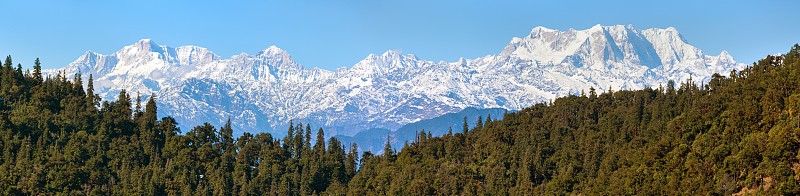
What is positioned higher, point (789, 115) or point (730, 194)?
point (789, 115)

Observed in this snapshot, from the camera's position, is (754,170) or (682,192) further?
(682,192)

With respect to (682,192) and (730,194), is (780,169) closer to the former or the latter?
(730,194)

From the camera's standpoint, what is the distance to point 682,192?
18612 cm

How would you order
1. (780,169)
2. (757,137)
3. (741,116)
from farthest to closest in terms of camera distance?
(741,116), (757,137), (780,169)

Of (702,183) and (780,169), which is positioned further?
(702,183)

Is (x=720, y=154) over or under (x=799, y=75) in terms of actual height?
under

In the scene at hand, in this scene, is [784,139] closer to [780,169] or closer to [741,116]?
[780,169]

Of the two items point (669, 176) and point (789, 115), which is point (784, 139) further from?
point (669, 176)

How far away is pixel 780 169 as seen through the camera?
16488 centimetres

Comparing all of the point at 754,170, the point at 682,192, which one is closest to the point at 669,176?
the point at 682,192

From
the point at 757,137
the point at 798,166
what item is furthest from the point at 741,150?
the point at 798,166

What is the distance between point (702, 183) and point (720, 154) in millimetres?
7566

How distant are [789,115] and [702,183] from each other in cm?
1957

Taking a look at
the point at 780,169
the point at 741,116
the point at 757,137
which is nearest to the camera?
the point at 780,169
